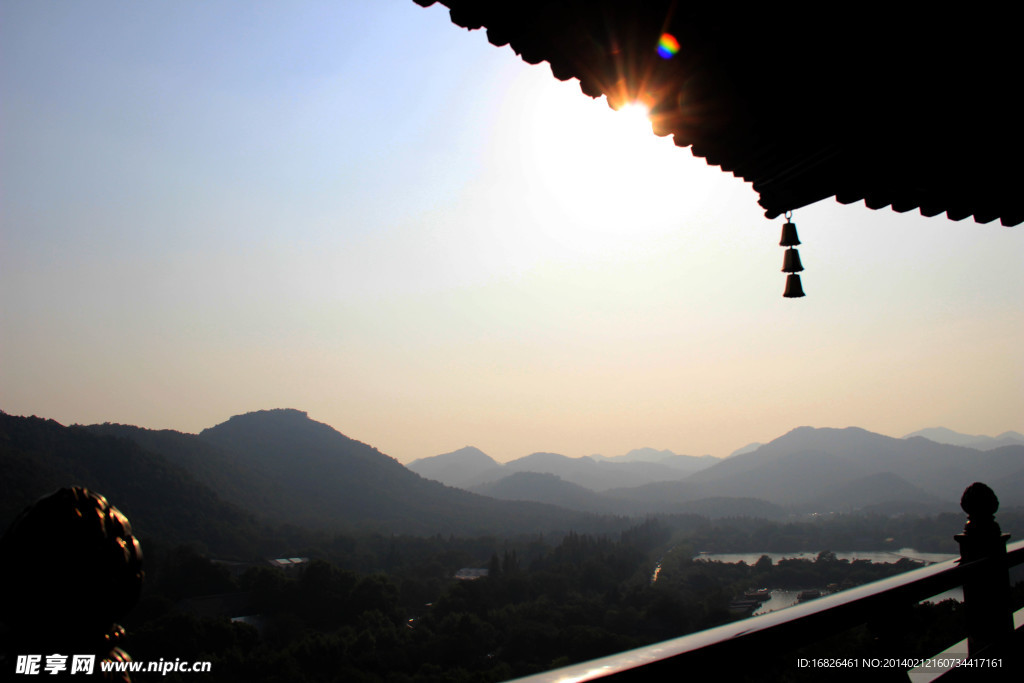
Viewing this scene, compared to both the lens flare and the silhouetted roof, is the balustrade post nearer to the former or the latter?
the silhouetted roof

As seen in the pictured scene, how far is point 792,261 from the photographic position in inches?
172

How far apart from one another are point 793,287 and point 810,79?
236 cm

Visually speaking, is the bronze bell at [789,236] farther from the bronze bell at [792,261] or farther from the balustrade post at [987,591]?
the balustrade post at [987,591]

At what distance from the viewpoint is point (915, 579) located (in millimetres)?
2250

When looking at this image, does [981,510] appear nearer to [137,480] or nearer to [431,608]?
[431,608]

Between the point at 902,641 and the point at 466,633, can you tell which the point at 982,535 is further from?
the point at 466,633

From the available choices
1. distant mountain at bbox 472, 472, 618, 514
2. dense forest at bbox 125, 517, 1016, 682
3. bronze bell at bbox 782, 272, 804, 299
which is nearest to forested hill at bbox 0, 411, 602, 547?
dense forest at bbox 125, 517, 1016, 682

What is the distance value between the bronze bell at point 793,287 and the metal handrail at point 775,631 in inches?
92.6

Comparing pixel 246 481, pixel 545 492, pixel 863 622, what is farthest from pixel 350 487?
pixel 863 622

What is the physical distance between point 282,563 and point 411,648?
26401mm

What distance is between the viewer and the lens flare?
215cm

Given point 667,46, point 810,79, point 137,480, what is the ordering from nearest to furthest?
point 667,46 < point 810,79 < point 137,480

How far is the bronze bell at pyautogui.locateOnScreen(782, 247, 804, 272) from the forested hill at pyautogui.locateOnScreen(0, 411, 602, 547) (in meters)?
58.3

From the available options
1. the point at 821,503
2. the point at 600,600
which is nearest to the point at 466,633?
the point at 600,600
